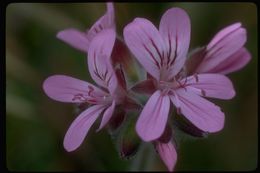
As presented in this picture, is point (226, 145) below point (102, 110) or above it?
below

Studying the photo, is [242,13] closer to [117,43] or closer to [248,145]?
[248,145]

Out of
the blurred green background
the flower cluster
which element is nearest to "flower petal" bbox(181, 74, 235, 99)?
the flower cluster

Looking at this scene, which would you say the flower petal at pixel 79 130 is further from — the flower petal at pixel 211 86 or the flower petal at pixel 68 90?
the flower petal at pixel 211 86

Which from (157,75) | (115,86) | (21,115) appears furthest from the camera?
(21,115)

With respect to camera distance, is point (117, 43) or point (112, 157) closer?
point (117, 43)

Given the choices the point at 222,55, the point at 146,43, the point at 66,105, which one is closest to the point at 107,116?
the point at 146,43

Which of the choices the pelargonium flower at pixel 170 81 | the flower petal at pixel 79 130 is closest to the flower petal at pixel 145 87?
the pelargonium flower at pixel 170 81

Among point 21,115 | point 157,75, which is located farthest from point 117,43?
point 21,115

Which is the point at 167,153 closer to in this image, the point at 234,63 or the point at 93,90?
the point at 93,90
